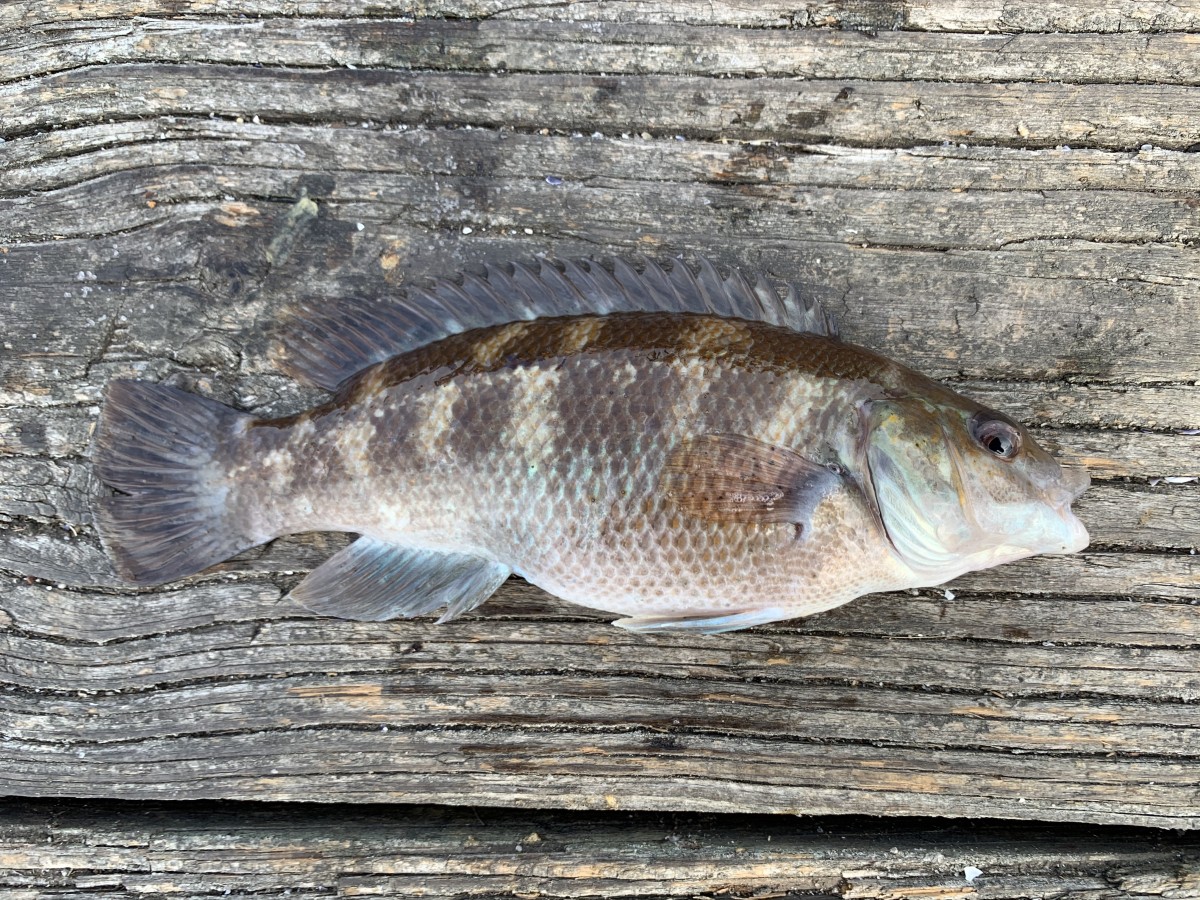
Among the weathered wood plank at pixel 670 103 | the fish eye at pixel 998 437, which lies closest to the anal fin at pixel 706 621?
the fish eye at pixel 998 437

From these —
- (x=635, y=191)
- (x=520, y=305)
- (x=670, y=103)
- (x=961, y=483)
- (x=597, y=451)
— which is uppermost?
(x=670, y=103)

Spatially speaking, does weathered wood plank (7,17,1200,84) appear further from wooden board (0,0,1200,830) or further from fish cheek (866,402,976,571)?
fish cheek (866,402,976,571)

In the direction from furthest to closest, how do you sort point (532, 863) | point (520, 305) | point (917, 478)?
point (532, 863) → point (520, 305) → point (917, 478)

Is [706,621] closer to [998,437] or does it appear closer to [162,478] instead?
[998,437]

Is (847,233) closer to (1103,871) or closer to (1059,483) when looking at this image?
(1059,483)

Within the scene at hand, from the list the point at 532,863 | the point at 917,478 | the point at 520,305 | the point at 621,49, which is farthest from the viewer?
the point at 532,863

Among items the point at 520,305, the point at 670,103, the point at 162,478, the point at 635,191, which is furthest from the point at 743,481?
the point at 162,478

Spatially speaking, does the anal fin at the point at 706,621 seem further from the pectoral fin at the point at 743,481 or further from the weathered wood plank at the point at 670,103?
the weathered wood plank at the point at 670,103
